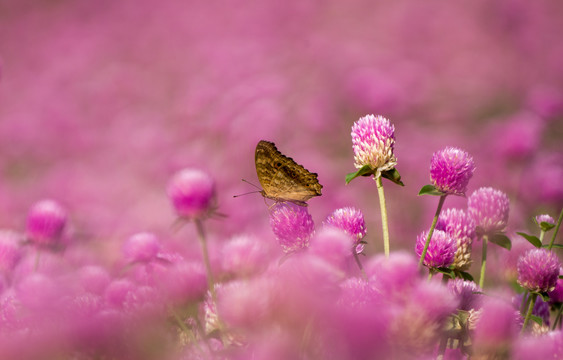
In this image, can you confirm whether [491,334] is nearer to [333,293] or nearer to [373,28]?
[333,293]

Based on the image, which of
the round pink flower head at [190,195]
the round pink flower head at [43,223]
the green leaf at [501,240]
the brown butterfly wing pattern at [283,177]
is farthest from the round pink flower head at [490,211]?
the round pink flower head at [43,223]

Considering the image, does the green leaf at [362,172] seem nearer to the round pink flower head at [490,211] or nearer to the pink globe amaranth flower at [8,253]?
the round pink flower head at [490,211]

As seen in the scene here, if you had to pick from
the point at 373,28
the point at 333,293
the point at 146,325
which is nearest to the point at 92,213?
the point at 146,325

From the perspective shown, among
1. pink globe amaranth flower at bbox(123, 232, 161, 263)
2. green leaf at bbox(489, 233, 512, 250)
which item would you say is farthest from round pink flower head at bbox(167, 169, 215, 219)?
green leaf at bbox(489, 233, 512, 250)

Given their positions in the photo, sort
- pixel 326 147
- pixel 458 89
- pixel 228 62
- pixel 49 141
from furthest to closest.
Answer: pixel 458 89
pixel 228 62
pixel 49 141
pixel 326 147

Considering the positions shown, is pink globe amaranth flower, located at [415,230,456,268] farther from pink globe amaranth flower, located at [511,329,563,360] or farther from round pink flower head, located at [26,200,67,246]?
round pink flower head, located at [26,200,67,246]

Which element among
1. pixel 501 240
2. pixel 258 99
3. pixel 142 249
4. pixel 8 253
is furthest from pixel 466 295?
pixel 258 99

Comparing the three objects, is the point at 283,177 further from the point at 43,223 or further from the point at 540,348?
the point at 540,348
